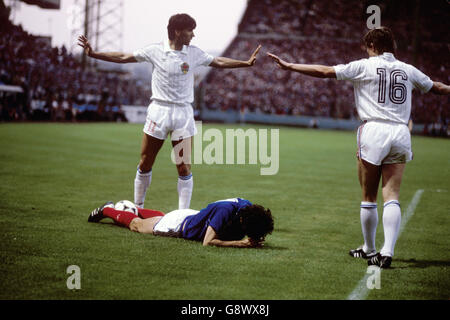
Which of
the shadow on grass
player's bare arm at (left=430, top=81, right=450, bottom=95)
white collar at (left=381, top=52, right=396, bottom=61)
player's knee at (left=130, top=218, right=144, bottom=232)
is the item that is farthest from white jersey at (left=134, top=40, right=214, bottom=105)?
the shadow on grass

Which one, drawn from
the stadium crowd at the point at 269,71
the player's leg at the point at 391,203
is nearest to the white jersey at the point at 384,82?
the player's leg at the point at 391,203

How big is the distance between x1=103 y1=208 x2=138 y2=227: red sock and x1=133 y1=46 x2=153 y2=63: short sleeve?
6.15 ft

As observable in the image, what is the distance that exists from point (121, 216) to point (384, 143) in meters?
3.12

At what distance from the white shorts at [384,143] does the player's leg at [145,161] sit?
2781 millimetres

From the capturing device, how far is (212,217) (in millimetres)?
5617

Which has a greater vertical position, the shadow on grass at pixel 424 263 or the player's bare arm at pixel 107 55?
the player's bare arm at pixel 107 55

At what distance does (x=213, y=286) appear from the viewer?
4266 mm

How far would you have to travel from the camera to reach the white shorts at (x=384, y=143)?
5191mm

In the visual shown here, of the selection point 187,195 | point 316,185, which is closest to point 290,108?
point 316,185

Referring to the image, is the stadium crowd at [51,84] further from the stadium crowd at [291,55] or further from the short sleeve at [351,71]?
the short sleeve at [351,71]

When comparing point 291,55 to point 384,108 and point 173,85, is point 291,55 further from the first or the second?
point 384,108

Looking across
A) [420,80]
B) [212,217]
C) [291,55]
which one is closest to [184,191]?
[212,217]

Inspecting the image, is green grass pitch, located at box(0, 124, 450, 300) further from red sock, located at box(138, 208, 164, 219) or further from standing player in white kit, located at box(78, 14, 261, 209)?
standing player in white kit, located at box(78, 14, 261, 209)
